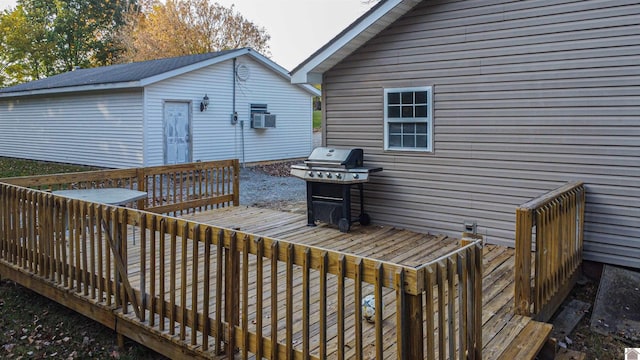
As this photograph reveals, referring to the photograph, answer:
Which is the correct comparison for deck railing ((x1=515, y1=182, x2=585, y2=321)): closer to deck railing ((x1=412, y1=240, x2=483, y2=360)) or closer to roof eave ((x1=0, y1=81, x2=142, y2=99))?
deck railing ((x1=412, y1=240, x2=483, y2=360))

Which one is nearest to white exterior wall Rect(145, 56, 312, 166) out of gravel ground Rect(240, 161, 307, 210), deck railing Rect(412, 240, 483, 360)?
gravel ground Rect(240, 161, 307, 210)

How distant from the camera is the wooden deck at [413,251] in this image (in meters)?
3.22

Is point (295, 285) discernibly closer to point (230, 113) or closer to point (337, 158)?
point (337, 158)

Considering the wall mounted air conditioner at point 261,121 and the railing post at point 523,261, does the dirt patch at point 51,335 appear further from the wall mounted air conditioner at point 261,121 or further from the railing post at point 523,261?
the wall mounted air conditioner at point 261,121

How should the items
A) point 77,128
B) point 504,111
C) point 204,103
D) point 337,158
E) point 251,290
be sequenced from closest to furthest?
point 251,290 → point 504,111 → point 337,158 → point 204,103 → point 77,128

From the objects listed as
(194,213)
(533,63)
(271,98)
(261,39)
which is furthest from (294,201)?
(261,39)

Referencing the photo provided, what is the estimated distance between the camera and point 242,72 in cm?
1571

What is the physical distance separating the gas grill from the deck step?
3.15m

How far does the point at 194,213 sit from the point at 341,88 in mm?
3119

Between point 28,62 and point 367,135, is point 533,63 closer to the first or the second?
point 367,135

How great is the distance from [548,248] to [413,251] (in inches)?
72.7

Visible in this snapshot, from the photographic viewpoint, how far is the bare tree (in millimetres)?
27500

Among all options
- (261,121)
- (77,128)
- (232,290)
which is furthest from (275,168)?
(232,290)

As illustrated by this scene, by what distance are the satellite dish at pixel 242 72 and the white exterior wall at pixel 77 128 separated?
357 centimetres
